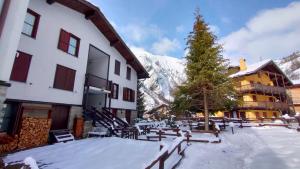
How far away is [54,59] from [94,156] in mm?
8536

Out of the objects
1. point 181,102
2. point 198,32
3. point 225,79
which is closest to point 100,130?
point 181,102

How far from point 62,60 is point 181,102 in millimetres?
12164

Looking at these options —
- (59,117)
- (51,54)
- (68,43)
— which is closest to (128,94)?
(68,43)

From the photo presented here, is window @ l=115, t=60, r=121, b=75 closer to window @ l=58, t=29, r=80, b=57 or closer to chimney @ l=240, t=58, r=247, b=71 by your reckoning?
window @ l=58, t=29, r=80, b=57

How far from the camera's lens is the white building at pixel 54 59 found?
7062 millimetres

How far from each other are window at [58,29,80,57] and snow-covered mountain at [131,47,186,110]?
227ft

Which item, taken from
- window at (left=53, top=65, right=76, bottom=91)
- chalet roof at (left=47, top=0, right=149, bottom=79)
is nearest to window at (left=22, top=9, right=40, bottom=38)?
chalet roof at (left=47, top=0, right=149, bottom=79)

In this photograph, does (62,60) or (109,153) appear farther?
(62,60)

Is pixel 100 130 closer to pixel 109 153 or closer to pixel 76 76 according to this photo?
pixel 76 76

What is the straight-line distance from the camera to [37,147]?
1120 cm

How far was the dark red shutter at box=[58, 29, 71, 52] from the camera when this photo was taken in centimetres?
→ 1429

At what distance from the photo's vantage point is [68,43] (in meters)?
15.0

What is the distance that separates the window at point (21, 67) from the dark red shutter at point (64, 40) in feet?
9.65

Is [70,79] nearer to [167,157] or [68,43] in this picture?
[68,43]
